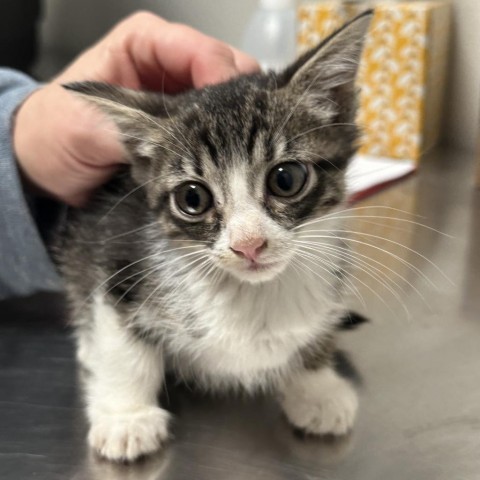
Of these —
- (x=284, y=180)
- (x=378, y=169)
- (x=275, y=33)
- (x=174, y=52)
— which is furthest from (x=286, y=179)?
(x=275, y=33)

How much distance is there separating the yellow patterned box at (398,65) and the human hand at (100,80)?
1.98ft

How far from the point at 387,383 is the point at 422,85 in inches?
37.6

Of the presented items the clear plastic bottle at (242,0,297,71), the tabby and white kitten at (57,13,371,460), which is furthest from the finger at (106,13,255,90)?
the clear plastic bottle at (242,0,297,71)

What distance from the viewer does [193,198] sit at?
0.73 m

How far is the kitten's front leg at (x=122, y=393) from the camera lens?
69 cm

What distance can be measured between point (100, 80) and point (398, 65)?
0.83 metres

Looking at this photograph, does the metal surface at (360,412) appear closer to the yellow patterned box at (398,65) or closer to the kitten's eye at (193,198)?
the kitten's eye at (193,198)

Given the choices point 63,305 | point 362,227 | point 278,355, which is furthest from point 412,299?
point 63,305

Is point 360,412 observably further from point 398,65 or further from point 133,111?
point 398,65

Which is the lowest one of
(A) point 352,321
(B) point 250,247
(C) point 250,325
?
(A) point 352,321

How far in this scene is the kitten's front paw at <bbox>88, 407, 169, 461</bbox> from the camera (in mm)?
688

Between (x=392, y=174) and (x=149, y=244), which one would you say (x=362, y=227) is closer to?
(x=392, y=174)

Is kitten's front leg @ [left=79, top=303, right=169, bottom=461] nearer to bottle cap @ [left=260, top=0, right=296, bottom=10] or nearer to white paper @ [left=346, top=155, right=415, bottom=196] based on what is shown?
white paper @ [left=346, top=155, right=415, bottom=196]

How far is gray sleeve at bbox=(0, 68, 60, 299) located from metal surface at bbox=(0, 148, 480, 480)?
44 mm
